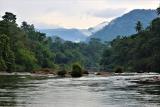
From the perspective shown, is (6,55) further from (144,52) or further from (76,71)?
(144,52)

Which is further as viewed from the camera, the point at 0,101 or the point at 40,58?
the point at 40,58

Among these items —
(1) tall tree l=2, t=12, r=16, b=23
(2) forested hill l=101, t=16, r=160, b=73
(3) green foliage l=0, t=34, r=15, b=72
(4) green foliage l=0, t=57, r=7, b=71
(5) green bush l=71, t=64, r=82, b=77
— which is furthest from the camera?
(1) tall tree l=2, t=12, r=16, b=23

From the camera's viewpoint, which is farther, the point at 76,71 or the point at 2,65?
the point at 2,65

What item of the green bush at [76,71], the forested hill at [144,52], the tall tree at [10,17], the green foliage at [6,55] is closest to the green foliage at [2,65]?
the green foliage at [6,55]

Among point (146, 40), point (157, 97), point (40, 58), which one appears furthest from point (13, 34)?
point (157, 97)

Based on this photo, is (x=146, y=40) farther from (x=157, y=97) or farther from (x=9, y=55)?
(x=157, y=97)

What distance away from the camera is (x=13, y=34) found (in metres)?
172

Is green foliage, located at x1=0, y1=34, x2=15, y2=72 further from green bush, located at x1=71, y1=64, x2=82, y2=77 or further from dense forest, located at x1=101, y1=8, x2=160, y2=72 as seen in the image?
green bush, located at x1=71, y1=64, x2=82, y2=77

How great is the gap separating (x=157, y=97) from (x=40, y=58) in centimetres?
14242

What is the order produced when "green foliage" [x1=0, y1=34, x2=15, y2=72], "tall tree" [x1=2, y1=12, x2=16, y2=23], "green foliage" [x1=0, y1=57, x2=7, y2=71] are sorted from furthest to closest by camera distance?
"tall tree" [x1=2, y1=12, x2=16, y2=23]
"green foliage" [x1=0, y1=34, x2=15, y2=72]
"green foliage" [x1=0, y1=57, x2=7, y2=71]

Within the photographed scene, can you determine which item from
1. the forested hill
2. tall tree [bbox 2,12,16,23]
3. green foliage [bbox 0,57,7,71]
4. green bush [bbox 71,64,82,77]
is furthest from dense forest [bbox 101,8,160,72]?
green bush [bbox 71,64,82,77]

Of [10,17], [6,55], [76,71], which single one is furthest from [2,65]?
[10,17]

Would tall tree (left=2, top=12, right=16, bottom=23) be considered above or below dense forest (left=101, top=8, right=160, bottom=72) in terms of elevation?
above

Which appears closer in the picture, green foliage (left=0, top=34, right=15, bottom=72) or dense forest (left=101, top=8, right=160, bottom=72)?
green foliage (left=0, top=34, right=15, bottom=72)
